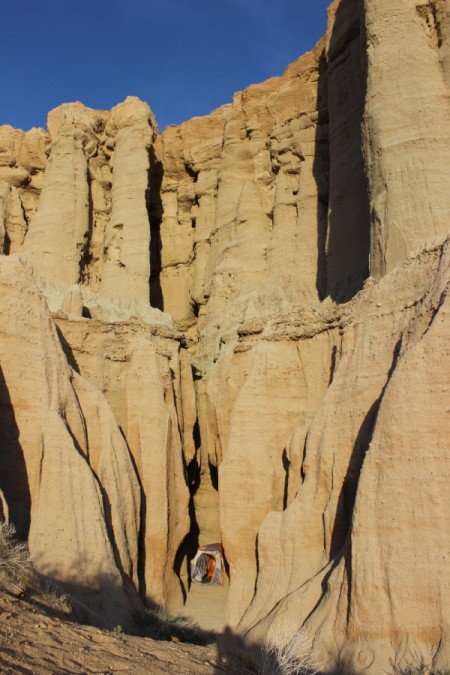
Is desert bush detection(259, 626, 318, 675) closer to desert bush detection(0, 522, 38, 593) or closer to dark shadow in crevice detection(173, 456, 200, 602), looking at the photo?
desert bush detection(0, 522, 38, 593)

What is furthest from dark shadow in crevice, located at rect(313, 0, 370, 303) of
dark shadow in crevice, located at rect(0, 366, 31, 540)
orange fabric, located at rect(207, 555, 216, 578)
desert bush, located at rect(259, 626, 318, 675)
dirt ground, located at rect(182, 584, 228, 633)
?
desert bush, located at rect(259, 626, 318, 675)

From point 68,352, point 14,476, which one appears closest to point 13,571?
point 14,476

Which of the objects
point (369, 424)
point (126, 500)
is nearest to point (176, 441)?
point (126, 500)

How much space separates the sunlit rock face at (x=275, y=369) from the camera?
11594 mm

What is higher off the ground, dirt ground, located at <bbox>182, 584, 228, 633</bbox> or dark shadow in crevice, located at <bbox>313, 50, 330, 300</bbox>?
dark shadow in crevice, located at <bbox>313, 50, 330, 300</bbox>

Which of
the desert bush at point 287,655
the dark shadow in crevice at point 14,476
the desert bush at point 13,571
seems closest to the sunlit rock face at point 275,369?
the dark shadow in crevice at point 14,476

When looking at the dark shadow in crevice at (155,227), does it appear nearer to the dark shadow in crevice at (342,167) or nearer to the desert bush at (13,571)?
the dark shadow in crevice at (342,167)

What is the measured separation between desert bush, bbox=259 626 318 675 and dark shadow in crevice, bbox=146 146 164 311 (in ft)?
64.0

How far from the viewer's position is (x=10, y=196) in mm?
27984

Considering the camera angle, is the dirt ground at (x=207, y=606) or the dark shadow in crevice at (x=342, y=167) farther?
the dark shadow in crevice at (x=342, y=167)

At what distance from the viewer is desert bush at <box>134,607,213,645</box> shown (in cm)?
1366

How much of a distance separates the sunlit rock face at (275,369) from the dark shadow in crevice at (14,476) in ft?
0.14

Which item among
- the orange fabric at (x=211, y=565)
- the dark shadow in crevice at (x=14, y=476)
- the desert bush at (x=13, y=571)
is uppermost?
the dark shadow in crevice at (x=14, y=476)

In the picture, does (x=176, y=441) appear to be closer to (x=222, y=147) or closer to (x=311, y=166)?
(x=311, y=166)
